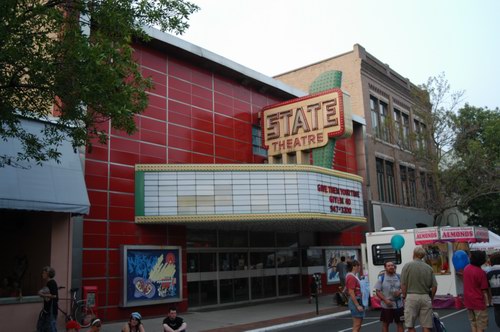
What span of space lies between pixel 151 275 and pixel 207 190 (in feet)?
10.9

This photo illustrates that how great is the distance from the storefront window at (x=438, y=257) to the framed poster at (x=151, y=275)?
8.63 meters

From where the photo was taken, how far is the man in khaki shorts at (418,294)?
337 inches

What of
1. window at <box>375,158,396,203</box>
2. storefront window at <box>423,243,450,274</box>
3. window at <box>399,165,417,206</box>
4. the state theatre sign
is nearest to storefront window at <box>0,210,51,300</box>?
the state theatre sign

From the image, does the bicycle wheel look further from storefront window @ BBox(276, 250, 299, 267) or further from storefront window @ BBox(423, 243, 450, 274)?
storefront window @ BBox(423, 243, 450, 274)

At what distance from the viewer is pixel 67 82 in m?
9.37

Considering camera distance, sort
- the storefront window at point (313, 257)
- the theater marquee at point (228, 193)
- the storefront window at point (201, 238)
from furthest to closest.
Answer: the storefront window at point (313, 257) < the storefront window at point (201, 238) < the theater marquee at point (228, 193)

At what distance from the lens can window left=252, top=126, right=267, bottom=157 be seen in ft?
71.2

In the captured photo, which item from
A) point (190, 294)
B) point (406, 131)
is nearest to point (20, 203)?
point (190, 294)

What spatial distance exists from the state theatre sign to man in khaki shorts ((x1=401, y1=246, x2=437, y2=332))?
1018 cm

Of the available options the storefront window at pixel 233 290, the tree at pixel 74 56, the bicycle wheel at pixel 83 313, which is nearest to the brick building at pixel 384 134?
the storefront window at pixel 233 290

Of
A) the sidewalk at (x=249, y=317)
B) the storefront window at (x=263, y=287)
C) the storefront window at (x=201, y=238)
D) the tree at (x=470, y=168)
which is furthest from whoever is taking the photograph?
the tree at (x=470, y=168)

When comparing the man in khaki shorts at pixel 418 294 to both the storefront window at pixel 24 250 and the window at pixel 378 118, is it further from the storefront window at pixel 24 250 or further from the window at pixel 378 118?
the window at pixel 378 118

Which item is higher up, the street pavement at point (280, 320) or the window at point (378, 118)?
the window at point (378, 118)

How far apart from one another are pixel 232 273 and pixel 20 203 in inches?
385
